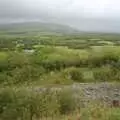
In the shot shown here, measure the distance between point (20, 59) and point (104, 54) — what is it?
17.8m

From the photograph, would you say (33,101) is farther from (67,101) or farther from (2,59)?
(2,59)

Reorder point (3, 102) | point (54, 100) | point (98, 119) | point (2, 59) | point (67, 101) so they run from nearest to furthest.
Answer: point (98, 119)
point (3, 102)
point (54, 100)
point (67, 101)
point (2, 59)

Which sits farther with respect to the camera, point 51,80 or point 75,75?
point 75,75

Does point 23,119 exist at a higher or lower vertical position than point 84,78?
higher

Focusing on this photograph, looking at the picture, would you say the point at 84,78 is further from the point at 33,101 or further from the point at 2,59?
the point at 33,101

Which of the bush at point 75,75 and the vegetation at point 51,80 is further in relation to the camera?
the bush at point 75,75

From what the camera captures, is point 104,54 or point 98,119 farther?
point 104,54

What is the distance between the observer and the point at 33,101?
512 inches

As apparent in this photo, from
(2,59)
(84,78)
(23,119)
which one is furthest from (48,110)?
(2,59)

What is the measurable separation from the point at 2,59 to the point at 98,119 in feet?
135

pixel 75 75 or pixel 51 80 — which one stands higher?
pixel 51 80

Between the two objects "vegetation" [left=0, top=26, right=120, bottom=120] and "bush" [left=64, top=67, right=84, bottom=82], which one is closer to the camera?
"vegetation" [left=0, top=26, right=120, bottom=120]

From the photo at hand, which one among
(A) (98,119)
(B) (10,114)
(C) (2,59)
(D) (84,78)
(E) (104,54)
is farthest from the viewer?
(E) (104,54)

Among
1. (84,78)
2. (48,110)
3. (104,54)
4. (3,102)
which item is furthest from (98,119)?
(104,54)
